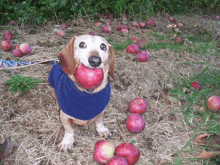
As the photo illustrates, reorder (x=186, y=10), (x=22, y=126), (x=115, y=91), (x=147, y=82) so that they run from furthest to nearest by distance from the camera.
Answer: (x=186, y=10) → (x=147, y=82) → (x=115, y=91) → (x=22, y=126)

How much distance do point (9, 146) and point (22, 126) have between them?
37 cm

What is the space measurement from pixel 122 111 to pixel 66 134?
0.85 meters

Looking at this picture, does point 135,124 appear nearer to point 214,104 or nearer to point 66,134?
point 66,134

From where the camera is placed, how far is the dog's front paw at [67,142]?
2.04 meters

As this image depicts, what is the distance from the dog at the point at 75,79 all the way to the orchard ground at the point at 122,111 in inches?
9.9

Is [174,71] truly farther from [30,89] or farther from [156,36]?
[30,89]

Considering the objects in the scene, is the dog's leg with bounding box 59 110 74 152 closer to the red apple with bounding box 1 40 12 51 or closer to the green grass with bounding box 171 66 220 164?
the green grass with bounding box 171 66 220 164

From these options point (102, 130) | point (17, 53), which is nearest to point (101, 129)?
point (102, 130)

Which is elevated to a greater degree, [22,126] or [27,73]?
[27,73]

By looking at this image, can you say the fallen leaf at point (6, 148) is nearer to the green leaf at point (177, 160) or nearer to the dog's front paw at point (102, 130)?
the dog's front paw at point (102, 130)

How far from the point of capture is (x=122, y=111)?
261 cm

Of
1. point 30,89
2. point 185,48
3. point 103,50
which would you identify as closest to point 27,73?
point 30,89

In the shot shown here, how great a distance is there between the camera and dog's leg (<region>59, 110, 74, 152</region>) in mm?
2018

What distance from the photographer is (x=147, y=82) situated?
310 cm
